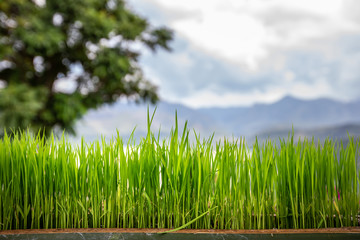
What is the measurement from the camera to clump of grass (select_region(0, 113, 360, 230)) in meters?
1.67

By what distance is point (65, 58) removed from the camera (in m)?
8.00

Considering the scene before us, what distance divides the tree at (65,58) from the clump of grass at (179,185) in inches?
187

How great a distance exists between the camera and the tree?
256 inches

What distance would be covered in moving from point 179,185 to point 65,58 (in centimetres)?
713

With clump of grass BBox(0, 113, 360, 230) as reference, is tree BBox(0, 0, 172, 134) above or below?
above

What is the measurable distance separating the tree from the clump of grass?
15.6ft

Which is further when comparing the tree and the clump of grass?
the tree

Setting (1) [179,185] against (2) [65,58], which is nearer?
(1) [179,185]

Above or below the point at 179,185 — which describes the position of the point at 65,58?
above

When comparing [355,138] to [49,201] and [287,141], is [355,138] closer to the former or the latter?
[287,141]

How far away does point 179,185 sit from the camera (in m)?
1.65

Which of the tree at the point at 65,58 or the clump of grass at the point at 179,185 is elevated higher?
the tree at the point at 65,58

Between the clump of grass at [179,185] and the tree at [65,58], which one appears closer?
the clump of grass at [179,185]

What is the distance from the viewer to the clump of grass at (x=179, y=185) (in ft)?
5.47
